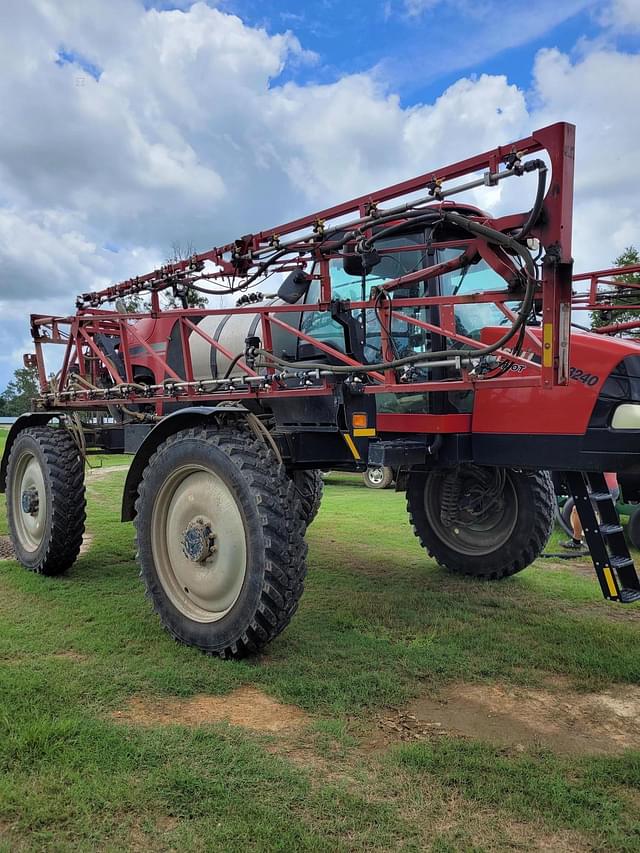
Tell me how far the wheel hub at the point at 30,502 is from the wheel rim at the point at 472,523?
3461mm

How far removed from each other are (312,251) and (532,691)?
2.80 meters

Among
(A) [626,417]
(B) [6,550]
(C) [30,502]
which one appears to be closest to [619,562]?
(A) [626,417]

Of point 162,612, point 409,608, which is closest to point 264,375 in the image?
point 162,612

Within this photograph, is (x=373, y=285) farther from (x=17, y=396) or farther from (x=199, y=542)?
(x=17, y=396)

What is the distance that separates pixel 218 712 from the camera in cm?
315

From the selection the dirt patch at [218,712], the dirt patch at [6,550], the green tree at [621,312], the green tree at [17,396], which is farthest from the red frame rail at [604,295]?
the green tree at [17,396]

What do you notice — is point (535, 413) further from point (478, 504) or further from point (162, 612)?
point (162, 612)

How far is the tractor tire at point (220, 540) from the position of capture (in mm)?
3570

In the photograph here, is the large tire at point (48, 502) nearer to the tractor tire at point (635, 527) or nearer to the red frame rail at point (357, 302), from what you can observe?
the red frame rail at point (357, 302)

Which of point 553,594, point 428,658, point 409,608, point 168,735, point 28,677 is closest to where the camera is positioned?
point 168,735

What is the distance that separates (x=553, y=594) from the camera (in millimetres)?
5309

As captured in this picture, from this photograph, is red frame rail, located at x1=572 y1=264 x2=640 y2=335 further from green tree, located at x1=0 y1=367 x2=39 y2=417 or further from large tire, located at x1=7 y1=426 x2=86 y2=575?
green tree, located at x1=0 y1=367 x2=39 y2=417

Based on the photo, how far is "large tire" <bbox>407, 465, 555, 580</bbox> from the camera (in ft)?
17.6

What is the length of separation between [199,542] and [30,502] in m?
2.82
